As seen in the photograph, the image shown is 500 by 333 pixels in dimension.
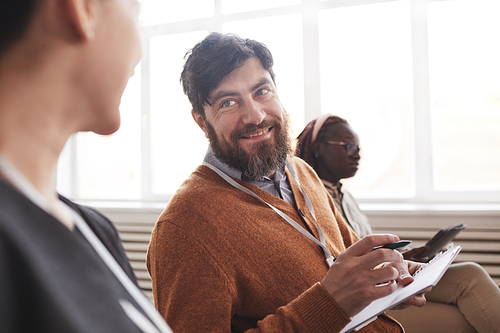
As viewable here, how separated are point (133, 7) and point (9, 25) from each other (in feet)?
0.43

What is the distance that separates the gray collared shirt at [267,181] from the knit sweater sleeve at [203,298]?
31 cm

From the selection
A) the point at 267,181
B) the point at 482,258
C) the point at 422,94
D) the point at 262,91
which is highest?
the point at 422,94

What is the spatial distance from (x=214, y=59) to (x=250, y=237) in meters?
0.60

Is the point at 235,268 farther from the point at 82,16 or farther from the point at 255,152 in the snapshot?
the point at 82,16

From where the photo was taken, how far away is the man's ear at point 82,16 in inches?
13.2

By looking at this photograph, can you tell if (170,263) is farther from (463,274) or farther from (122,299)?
(463,274)

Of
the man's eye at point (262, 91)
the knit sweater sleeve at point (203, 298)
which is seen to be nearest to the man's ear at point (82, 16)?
the knit sweater sleeve at point (203, 298)

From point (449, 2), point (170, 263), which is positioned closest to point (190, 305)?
point (170, 263)

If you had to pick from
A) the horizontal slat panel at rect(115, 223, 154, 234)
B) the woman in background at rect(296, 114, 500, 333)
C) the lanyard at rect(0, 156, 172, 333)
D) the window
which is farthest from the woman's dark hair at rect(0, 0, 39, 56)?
the horizontal slat panel at rect(115, 223, 154, 234)

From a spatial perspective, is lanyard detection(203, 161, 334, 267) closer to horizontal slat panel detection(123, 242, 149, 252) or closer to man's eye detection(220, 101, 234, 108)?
man's eye detection(220, 101, 234, 108)

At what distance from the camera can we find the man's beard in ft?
4.21

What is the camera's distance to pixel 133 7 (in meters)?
0.42

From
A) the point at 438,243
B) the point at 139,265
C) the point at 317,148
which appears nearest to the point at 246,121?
the point at 317,148

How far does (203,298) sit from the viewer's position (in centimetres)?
96
